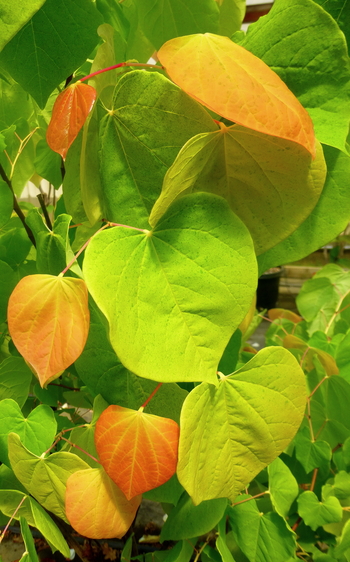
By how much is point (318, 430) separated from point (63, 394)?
29 cm

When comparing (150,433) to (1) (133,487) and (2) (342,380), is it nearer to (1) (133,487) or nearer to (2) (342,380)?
(1) (133,487)

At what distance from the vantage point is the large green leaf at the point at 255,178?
0.25 meters

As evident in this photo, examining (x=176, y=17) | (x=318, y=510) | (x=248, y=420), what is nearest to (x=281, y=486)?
(x=318, y=510)

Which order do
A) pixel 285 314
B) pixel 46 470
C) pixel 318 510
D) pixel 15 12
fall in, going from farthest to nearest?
pixel 285 314
pixel 318 510
pixel 46 470
pixel 15 12

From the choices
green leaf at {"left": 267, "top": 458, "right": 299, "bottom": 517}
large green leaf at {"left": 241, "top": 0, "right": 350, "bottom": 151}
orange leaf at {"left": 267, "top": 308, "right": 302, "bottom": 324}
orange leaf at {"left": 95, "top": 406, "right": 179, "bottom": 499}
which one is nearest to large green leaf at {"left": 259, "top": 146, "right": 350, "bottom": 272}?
large green leaf at {"left": 241, "top": 0, "right": 350, "bottom": 151}

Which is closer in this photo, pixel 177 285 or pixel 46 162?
pixel 177 285

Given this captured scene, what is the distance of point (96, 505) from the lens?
303mm

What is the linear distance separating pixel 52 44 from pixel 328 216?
8.2 inches

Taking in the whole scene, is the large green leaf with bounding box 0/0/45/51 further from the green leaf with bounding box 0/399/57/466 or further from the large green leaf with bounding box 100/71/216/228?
the green leaf with bounding box 0/399/57/466

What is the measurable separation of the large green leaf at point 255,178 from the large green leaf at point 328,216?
0.04 meters

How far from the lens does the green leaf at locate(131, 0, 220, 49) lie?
301 millimetres

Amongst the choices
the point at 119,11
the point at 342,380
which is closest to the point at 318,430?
the point at 342,380

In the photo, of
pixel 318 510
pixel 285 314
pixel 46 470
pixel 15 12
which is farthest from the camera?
pixel 285 314

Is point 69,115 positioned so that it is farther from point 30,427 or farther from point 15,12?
point 30,427
